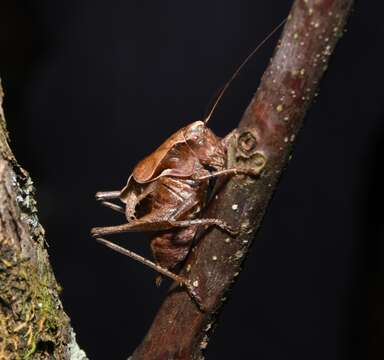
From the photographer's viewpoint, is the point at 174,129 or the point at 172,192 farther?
the point at 174,129

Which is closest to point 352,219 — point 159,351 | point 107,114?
point 107,114

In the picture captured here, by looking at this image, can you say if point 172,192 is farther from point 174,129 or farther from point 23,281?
point 174,129

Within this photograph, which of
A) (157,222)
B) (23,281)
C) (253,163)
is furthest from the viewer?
(157,222)

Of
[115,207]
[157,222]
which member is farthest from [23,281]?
[115,207]

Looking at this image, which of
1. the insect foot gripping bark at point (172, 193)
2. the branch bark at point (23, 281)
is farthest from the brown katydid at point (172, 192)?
the branch bark at point (23, 281)

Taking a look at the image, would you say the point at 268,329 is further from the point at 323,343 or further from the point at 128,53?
the point at 128,53

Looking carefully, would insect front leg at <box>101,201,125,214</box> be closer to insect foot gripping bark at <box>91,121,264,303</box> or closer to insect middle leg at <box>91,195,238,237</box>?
insect foot gripping bark at <box>91,121,264,303</box>

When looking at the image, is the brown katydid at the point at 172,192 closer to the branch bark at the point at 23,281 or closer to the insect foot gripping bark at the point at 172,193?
the insect foot gripping bark at the point at 172,193
